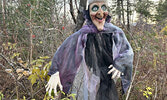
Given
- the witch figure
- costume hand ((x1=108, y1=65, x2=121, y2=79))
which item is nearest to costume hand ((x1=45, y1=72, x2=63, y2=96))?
the witch figure

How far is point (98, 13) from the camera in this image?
1.74 meters

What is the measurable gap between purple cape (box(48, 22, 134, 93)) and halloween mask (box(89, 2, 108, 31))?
5 centimetres

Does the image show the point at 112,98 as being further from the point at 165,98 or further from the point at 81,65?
the point at 165,98

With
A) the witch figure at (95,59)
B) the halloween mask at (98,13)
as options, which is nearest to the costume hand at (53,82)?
the witch figure at (95,59)

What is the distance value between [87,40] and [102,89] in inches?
20.9

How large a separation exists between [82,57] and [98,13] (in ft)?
1.58

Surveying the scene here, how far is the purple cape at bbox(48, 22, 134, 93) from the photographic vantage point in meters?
1.70

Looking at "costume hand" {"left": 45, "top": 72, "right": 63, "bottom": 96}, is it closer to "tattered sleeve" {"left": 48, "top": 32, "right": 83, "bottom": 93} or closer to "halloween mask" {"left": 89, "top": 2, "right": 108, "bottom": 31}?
"tattered sleeve" {"left": 48, "top": 32, "right": 83, "bottom": 93}

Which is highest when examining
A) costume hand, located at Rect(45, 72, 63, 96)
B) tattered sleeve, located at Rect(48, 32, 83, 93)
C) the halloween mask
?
the halloween mask

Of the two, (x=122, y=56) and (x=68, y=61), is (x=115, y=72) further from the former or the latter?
(x=68, y=61)

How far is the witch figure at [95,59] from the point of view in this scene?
1700mm

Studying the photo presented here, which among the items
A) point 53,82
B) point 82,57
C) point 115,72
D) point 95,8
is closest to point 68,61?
point 82,57

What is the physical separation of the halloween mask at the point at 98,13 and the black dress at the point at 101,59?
10cm

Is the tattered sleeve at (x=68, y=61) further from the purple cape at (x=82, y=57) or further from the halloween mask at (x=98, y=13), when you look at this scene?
the halloween mask at (x=98, y=13)
